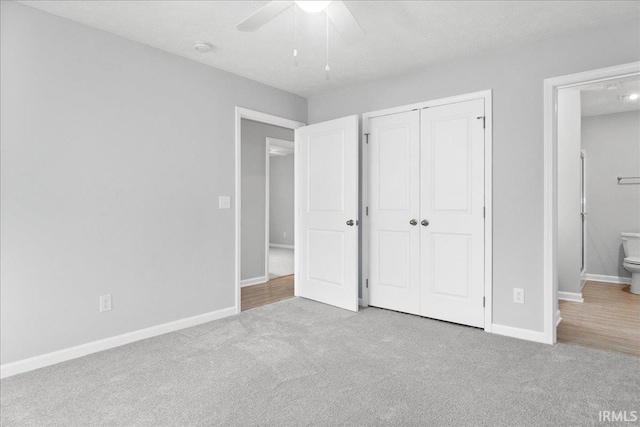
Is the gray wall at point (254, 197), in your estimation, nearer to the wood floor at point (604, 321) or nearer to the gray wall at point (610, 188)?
the wood floor at point (604, 321)

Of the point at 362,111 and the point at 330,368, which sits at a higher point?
the point at 362,111

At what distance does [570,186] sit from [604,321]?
168 cm

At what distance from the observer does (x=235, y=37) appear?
2879 mm

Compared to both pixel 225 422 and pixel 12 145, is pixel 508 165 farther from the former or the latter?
pixel 12 145

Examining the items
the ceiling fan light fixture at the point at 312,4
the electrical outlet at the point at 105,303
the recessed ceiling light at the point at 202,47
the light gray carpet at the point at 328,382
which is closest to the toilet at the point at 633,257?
the light gray carpet at the point at 328,382

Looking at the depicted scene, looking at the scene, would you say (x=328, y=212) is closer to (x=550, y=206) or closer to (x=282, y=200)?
(x=550, y=206)

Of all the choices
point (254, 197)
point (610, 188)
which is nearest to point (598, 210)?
point (610, 188)

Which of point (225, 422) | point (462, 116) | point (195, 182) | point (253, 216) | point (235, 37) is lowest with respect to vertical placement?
point (225, 422)

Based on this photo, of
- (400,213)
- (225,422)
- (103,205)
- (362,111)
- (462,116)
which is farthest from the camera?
(362,111)

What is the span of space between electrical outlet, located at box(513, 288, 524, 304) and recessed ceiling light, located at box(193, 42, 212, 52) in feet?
10.9

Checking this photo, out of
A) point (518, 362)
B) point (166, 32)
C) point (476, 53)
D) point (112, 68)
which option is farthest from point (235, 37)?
point (518, 362)

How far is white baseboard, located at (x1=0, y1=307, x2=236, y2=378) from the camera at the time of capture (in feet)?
7.80

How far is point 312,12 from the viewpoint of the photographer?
6.22 feet

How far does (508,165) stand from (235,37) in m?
2.52
